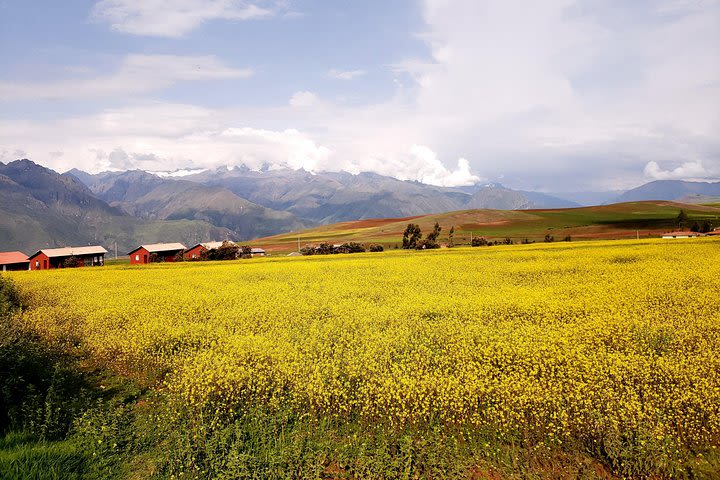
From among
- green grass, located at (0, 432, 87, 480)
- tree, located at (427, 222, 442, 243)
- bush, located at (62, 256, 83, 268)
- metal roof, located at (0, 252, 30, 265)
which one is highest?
tree, located at (427, 222, 442, 243)

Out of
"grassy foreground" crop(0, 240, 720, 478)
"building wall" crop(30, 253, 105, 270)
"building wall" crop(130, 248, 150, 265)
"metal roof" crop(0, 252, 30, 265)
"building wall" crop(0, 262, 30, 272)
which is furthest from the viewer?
"building wall" crop(130, 248, 150, 265)

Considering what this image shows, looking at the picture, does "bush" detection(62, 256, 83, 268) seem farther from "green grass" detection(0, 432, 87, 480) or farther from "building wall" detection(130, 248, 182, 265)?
"green grass" detection(0, 432, 87, 480)

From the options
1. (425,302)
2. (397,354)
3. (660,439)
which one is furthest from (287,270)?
(660,439)

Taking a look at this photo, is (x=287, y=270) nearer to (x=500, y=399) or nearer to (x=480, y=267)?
(x=480, y=267)

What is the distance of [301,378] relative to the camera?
1173cm

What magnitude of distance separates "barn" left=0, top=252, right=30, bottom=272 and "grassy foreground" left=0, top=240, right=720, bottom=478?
96.6 m

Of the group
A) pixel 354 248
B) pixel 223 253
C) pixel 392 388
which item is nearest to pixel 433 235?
pixel 354 248

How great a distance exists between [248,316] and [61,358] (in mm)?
7493

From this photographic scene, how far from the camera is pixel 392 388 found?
428 inches

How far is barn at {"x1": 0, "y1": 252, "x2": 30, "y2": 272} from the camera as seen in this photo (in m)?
89.8

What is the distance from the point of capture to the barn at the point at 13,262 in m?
89.8

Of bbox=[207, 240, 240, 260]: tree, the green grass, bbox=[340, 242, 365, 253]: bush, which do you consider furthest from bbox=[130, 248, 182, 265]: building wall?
the green grass

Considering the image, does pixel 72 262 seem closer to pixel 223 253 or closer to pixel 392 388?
pixel 223 253

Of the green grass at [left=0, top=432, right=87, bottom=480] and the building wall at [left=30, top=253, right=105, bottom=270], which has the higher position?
the building wall at [left=30, top=253, right=105, bottom=270]
